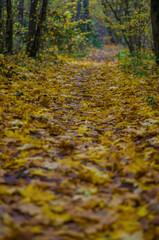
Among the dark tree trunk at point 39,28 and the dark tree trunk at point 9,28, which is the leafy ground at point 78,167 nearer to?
the dark tree trunk at point 9,28

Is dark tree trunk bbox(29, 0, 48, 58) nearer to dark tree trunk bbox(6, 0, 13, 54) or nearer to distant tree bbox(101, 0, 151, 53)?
dark tree trunk bbox(6, 0, 13, 54)

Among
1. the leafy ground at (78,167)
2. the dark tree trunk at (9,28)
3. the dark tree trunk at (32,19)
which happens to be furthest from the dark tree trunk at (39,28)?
the leafy ground at (78,167)

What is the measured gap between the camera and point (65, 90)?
6.64 m

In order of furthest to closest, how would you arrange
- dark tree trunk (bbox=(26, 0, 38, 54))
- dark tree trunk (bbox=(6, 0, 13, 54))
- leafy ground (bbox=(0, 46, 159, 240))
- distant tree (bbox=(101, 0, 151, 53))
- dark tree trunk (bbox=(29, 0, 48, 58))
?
distant tree (bbox=(101, 0, 151, 53)), dark tree trunk (bbox=(26, 0, 38, 54)), dark tree trunk (bbox=(29, 0, 48, 58)), dark tree trunk (bbox=(6, 0, 13, 54)), leafy ground (bbox=(0, 46, 159, 240))

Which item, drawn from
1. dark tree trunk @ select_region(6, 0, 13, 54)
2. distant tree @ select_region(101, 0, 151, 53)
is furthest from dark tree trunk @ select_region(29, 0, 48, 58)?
distant tree @ select_region(101, 0, 151, 53)

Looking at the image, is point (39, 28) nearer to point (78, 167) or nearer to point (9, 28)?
point (9, 28)

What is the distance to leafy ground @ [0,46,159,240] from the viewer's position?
5.41 feet

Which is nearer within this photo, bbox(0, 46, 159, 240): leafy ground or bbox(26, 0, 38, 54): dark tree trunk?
bbox(0, 46, 159, 240): leafy ground

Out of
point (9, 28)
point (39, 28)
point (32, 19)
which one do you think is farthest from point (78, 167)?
point (32, 19)

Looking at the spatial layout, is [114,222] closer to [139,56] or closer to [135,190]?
[135,190]

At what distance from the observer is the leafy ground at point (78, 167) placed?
165 centimetres

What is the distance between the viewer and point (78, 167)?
252 centimetres

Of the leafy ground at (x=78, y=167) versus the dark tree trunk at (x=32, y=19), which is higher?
the dark tree trunk at (x=32, y=19)

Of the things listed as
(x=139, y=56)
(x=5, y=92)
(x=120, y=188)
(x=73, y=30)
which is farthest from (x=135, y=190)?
(x=73, y=30)
